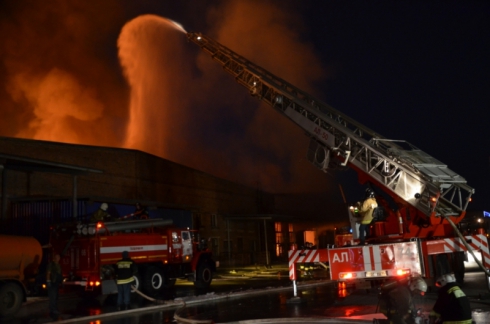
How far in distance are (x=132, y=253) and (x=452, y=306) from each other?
12236 millimetres

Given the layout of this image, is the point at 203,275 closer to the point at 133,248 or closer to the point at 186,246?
the point at 186,246

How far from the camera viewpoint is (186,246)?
1875 cm

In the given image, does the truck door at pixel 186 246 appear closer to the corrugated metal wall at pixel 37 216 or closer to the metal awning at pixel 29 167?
the corrugated metal wall at pixel 37 216

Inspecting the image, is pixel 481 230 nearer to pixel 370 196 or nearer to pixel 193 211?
pixel 370 196

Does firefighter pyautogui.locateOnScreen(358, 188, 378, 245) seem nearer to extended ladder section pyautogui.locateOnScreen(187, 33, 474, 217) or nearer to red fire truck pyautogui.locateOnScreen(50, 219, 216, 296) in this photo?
extended ladder section pyautogui.locateOnScreen(187, 33, 474, 217)

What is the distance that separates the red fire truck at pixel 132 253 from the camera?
49.1ft

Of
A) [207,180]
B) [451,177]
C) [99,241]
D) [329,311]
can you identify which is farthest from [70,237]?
[207,180]

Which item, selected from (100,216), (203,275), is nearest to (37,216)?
(100,216)

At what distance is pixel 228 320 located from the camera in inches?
411

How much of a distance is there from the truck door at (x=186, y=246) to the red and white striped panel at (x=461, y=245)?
10040 mm

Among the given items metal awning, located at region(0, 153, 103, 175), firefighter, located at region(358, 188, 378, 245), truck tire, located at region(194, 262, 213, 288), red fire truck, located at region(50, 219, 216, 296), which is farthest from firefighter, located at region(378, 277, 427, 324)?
metal awning, located at region(0, 153, 103, 175)

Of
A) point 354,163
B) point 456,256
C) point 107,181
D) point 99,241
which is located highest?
point 107,181

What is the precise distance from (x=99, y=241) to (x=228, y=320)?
6156mm

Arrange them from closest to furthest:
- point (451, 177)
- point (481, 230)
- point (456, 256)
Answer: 1. point (451, 177)
2. point (456, 256)
3. point (481, 230)
